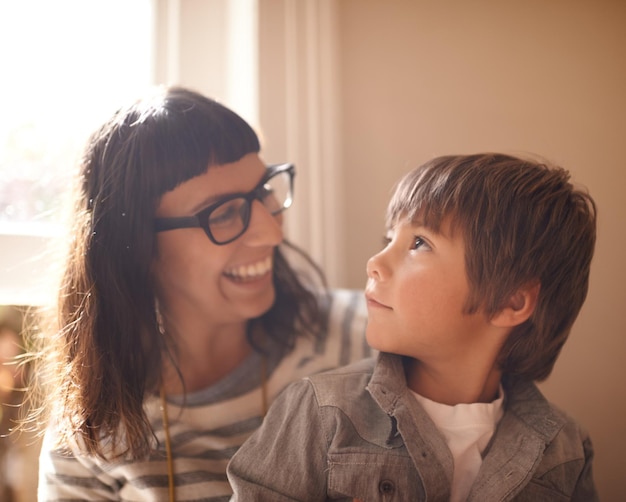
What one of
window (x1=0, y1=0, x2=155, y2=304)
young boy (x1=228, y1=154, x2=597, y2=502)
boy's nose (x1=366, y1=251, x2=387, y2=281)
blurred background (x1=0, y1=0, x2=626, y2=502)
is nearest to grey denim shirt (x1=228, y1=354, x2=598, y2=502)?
young boy (x1=228, y1=154, x2=597, y2=502)

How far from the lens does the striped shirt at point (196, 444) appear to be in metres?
0.99

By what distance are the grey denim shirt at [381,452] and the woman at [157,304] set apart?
180 millimetres

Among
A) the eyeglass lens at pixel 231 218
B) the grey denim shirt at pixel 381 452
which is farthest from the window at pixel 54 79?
the grey denim shirt at pixel 381 452

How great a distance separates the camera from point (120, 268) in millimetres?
1020

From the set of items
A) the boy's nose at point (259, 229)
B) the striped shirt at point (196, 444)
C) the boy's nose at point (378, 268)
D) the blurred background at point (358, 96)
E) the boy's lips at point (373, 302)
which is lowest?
the striped shirt at point (196, 444)

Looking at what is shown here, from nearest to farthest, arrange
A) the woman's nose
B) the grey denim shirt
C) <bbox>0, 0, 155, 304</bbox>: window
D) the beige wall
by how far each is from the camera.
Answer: the grey denim shirt, the woman's nose, the beige wall, <bbox>0, 0, 155, 304</bbox>: window

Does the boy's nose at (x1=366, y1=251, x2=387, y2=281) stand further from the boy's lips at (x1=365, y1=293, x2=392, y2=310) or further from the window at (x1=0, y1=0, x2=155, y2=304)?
the window at (x1=0, y1=0, x2=155, y2=304)

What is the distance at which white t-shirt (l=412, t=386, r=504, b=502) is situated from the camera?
3.05ft

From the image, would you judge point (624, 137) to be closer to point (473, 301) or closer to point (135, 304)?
point (473, 301)

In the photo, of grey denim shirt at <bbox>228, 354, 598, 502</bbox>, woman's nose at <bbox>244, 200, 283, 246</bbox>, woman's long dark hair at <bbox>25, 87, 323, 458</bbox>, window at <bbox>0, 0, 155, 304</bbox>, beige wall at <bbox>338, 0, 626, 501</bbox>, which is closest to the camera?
grey denim shirt at <bbox>228, 354, 598, 502</bbox>

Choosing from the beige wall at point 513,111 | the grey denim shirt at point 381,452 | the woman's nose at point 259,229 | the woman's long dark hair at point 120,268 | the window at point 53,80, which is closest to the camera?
the grey denim shirt at point 381,452

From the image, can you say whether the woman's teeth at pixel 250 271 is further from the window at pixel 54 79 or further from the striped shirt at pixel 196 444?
the window at pixel 54 79

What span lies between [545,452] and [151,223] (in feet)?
2.47

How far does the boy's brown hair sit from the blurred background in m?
0.36
